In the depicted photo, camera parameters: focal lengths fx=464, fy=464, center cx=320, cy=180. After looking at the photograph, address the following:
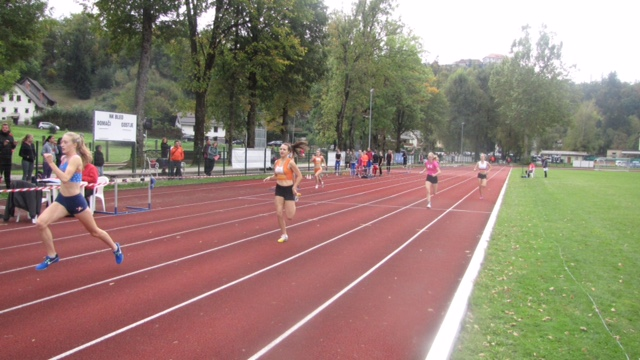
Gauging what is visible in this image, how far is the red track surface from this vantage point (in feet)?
14.6

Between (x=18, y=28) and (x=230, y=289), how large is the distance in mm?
24037

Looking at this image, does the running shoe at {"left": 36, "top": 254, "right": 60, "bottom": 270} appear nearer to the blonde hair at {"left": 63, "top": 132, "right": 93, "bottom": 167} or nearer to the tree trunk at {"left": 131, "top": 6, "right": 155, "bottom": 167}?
the blonde hair at {"left": 63, "top": 132, "right": 93, "bottom": 167}

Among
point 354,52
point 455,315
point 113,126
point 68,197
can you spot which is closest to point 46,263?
point 68,197

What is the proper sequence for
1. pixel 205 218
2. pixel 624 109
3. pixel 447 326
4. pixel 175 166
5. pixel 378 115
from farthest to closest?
pixel 624 109
pixel 378 115
pixel 175 166
pixel 205 218
pixel 447 326

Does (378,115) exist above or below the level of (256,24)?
below

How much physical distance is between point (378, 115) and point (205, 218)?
155 feet

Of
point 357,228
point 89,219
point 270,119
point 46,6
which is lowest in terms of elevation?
point 357,228

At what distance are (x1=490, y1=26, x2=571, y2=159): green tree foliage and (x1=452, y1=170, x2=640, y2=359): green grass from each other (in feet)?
205

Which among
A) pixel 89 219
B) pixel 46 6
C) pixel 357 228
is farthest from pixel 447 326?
pixel 46 6

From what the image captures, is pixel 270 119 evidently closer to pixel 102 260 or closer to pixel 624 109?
pixel 102 260

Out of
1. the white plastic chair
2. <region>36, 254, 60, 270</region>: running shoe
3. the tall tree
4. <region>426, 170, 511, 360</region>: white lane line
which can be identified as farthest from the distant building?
<region>426, 170, 511, 360</region>: white lane line

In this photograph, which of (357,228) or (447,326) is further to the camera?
(357,228)

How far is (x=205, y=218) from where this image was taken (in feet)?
39.6

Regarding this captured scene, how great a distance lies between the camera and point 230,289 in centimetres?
612
